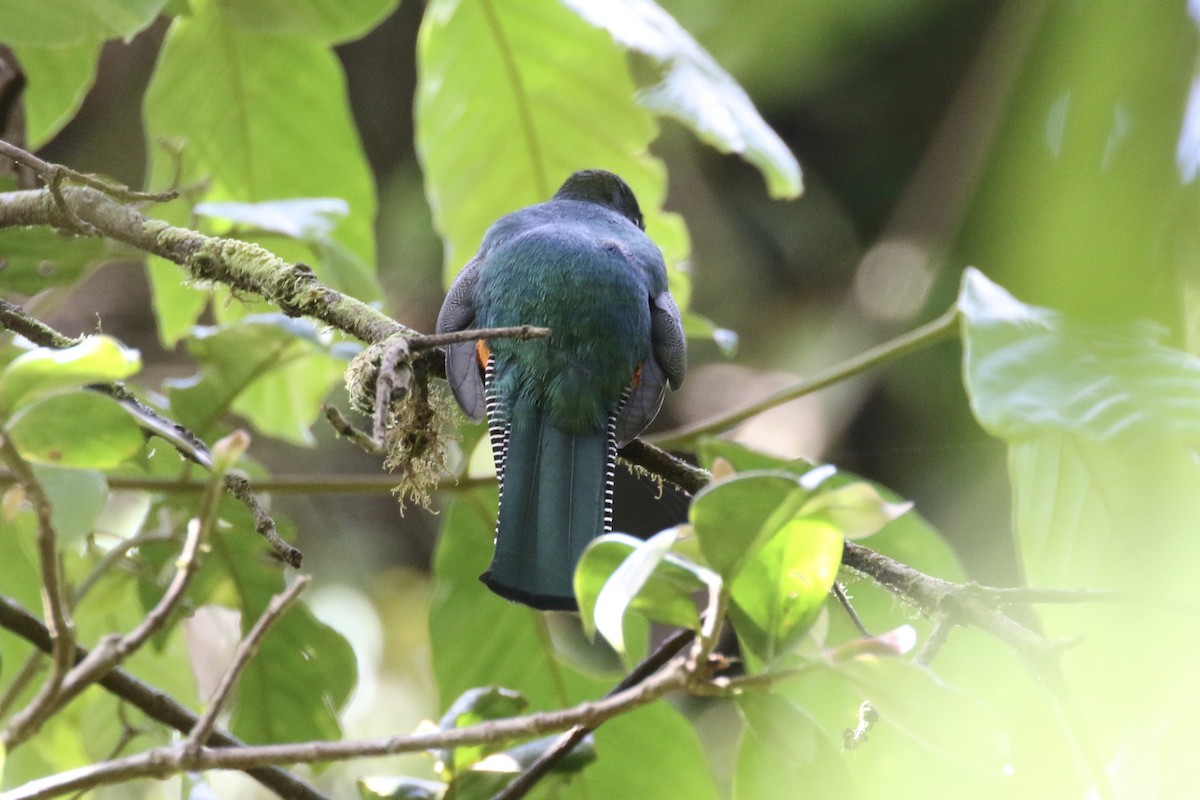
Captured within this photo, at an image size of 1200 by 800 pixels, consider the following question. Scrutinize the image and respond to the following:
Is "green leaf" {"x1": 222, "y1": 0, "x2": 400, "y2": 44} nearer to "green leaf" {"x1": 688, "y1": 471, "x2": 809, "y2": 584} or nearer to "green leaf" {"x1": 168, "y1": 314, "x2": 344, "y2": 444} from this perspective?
"green leaf" {"x1": 168, "y1": 314, "x2": 344, "y2": 444}

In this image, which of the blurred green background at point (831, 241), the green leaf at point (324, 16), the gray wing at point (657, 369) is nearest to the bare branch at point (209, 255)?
the gray wing at point (657, 369)

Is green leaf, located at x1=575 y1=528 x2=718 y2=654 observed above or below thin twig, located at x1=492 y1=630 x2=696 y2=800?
above

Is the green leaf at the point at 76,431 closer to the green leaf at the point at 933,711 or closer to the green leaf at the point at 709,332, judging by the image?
the green leaf at the point at 933,711

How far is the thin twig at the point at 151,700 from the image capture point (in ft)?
5.31

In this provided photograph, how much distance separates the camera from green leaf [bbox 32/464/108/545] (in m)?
1.25

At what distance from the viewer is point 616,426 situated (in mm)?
2086

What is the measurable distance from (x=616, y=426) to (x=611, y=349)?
16 centimetres

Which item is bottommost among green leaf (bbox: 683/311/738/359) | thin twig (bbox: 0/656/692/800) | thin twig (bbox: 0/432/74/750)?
green leaf (bbox: 683/311/738/359)

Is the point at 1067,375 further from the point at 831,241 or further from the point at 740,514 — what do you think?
the point at 831,241

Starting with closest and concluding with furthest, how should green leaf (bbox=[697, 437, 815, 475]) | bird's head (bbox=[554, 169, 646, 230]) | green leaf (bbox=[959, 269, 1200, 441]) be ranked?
green leaf (bbox=[959, 269, 1200, 441])
green leaf (bbox=[697, 437, 815, 475])
bird's head (bbox=[554, 169, 646, 230])

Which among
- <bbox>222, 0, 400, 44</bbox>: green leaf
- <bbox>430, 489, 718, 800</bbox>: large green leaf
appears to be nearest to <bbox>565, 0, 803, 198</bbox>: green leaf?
<bbox>222, 0, 400, 44</bbox>: green leaf

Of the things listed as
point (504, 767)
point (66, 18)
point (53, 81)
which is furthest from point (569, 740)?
point (53, 81)

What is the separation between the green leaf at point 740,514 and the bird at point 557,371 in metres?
0.71

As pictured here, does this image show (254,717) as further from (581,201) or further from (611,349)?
(581,201)
